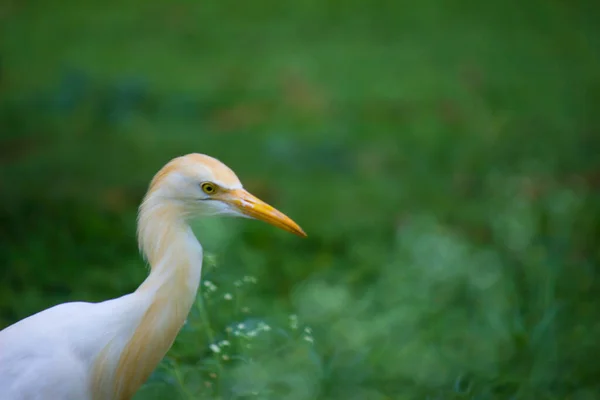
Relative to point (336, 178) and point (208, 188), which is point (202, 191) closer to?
point (208, 188)

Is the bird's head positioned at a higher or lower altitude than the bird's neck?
higher

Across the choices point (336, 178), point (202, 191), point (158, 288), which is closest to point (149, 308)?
point (158, 288)

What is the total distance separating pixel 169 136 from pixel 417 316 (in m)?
1.54

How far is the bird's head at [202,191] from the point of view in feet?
5.46

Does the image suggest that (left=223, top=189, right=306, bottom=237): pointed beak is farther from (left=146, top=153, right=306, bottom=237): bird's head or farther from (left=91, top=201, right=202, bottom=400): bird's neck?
(left=91, top=201, right=202, bottom=400): bird's neck

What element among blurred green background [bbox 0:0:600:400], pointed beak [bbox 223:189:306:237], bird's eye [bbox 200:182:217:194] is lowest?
blurred green background [bbox 0:0:600:400]

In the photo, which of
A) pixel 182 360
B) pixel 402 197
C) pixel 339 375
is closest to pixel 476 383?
pixel 339 375

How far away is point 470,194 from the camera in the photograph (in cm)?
345

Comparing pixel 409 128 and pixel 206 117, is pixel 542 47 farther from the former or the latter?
pixel 206 117

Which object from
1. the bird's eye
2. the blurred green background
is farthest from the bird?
the blurred green background

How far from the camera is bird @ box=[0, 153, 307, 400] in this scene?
162 centimetres

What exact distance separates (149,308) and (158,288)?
0.04 metres

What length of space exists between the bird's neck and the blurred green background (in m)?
0.27

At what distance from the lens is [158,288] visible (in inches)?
65.9
